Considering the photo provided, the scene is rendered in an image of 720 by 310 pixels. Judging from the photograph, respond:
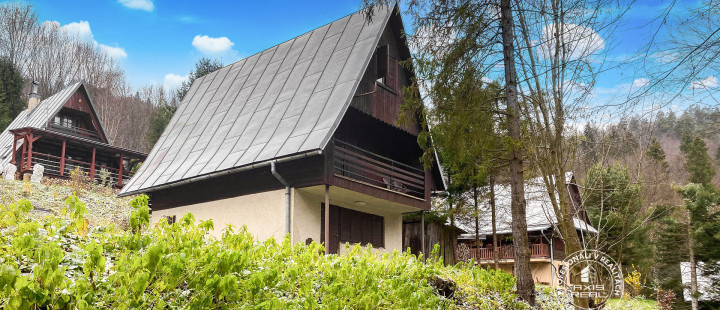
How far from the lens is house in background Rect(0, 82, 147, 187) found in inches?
1091

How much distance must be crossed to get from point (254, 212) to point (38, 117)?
2137cm

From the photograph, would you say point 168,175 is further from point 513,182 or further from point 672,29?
point 672,29

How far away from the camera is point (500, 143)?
10.0 meters

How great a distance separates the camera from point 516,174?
Answer: 9453 mm

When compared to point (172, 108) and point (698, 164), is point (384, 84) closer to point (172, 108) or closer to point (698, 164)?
point (172, 108)

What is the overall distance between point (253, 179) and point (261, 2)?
9315 mm

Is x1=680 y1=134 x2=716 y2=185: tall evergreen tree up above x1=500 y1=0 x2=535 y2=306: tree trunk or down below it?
above

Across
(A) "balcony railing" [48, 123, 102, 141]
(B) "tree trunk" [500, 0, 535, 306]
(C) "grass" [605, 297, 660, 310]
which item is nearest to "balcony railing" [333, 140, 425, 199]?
(C) "grass" [605, 297, 660, 310]

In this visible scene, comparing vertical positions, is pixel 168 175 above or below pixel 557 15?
below

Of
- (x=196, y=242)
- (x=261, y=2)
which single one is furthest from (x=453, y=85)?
(x=261, y=2)

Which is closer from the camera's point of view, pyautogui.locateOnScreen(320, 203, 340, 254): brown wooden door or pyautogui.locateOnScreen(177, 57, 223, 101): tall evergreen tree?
pyautogui.locateOnScreen(320, 203, 340, 254): brown wooden door

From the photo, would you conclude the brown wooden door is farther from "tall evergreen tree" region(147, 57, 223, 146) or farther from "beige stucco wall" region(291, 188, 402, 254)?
"tall evergreen tree" region(147, 57, 223, 146)

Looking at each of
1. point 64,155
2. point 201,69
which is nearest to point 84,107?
point 64,155

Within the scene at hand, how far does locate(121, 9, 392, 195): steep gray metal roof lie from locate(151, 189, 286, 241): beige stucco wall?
111 cm
